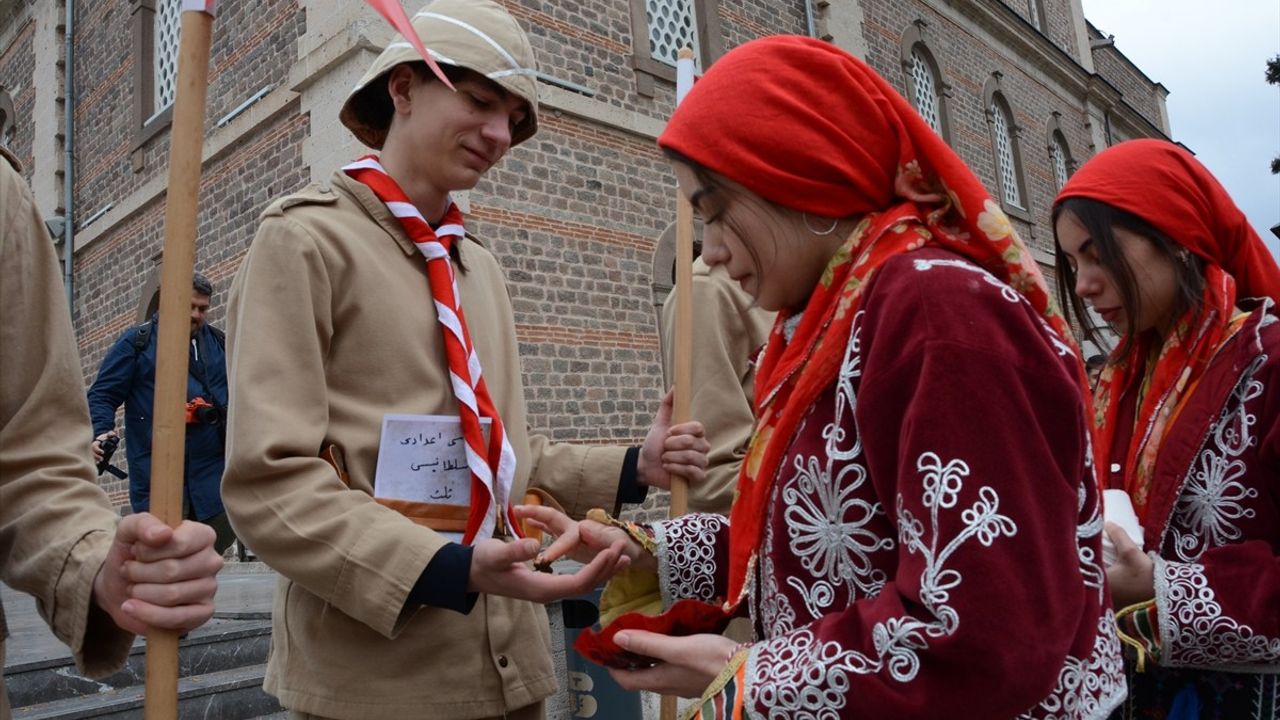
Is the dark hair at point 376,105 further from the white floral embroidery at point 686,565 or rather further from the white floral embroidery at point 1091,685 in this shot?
the white floral embroidery at point 1091,685

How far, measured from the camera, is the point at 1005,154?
17.4m

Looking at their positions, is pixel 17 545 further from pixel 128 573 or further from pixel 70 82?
pixel 70 82

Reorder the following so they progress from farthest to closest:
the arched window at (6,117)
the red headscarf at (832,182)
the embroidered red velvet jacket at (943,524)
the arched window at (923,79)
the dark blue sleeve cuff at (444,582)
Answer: the arched window at (923,79), the arched window at (6,117), the dark blue sleeve cuff at (444,582), the red headscarf at (832,182), the embroidered red velvet jacket at (943,524)

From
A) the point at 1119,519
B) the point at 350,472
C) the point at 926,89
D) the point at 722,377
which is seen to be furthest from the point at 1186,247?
the point at 926,89

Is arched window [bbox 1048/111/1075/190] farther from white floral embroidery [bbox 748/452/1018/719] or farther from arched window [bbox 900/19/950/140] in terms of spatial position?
white floral embroidery [bbox 748/452/1018/719]

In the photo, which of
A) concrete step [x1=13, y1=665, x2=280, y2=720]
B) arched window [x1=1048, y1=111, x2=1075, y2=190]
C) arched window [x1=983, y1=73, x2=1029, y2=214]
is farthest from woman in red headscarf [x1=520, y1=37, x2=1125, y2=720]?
arched window [x1=1048, y1=111, x2=1075, y2=190]

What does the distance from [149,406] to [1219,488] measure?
6198mm

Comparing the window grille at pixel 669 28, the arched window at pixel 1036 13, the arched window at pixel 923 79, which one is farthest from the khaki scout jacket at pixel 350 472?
the arched window at pixel 1036 13

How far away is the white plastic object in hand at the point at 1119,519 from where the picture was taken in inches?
70.7

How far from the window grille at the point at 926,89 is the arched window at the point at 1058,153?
181 inches

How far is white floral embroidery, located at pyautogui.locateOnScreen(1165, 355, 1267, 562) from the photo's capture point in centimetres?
182

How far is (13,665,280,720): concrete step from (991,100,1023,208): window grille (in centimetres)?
1535

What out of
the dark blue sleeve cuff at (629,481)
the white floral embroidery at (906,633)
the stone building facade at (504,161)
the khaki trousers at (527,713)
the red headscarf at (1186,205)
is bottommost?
the khaki trousers at (527,713)

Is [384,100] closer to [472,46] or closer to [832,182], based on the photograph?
[472,46]
